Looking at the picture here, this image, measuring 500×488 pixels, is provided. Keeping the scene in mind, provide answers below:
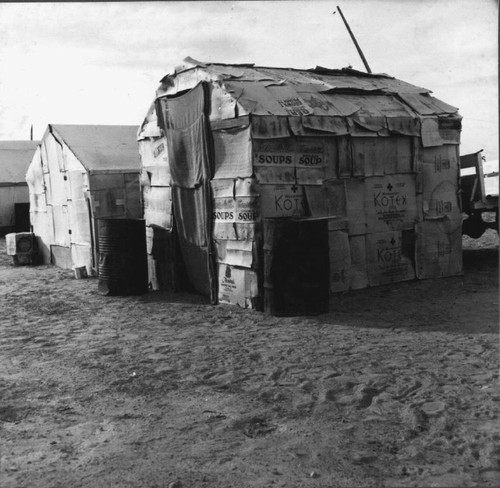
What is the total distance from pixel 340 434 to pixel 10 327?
5.08 metres

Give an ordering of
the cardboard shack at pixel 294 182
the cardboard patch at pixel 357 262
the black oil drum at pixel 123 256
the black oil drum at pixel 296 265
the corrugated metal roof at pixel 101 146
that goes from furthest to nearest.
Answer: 1. the corrugated metal roof at pixel 101 146
2. the black oil drum at pixel 123 256
3. the cardboard patch at pixel 357 262
4. the cardboard shack at pixel 294 182
5. the black oil drum at pixel 296 265

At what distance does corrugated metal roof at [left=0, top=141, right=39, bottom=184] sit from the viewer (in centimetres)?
2205

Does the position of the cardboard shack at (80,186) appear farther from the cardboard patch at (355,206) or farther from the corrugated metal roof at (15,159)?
the corrugated metal roof at (15,159)

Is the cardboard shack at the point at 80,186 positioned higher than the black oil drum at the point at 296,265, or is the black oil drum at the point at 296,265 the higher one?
the cardboard shack at the point at 80,186

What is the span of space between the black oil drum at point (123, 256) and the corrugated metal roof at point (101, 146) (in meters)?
2.42


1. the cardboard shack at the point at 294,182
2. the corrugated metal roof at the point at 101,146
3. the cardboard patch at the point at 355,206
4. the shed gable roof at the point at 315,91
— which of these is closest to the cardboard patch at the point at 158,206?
the cardboard shack at the point at 294,182

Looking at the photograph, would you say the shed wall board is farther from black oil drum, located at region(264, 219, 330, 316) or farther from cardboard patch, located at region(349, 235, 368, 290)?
black oil drum, located at region(264, 219, 330, 316)

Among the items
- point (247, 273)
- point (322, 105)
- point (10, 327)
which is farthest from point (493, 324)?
point (10, 327)

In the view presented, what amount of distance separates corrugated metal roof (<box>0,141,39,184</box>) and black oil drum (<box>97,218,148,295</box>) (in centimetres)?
1350

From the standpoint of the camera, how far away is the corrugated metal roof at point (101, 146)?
12.0m

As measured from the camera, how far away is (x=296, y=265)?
752cm

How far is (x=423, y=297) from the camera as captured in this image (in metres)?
8.76

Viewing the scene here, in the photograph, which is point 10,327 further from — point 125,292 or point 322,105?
point 322,105

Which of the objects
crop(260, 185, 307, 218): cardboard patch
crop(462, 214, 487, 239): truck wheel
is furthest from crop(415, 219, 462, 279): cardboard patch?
crop(260, 185, 307, 218): cardboard patch
